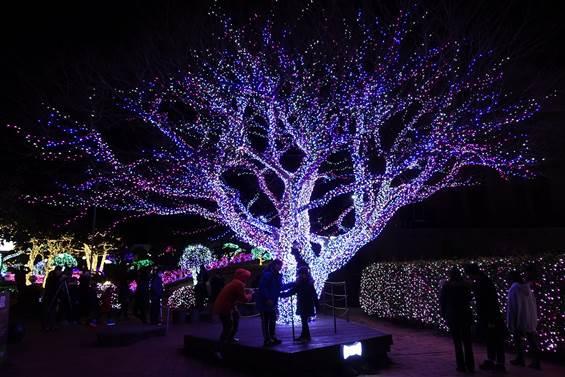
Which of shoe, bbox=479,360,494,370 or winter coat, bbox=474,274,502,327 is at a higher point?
winter coat, bbox=474,274,502,327

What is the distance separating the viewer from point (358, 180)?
41.1ft

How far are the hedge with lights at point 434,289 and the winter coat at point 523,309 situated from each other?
644mm

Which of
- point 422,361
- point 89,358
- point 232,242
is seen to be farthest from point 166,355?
point 232,242

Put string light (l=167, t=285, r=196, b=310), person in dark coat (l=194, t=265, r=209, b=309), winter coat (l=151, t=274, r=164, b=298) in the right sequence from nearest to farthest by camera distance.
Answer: winter coat (l=151, t=274, r=164, b=298)
person in dark coat (l=194, t=265, r=209, b=309)
string light (l=167, t=285, r=196, b=310)

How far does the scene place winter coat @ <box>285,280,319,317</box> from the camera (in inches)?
333

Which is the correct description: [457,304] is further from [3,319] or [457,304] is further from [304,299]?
[3,319]

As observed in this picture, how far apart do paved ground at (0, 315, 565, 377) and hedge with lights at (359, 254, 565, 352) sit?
0.51 m

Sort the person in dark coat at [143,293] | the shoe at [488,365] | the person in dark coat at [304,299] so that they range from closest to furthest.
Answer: the shoe at [488,365] < the person in dark coat at [304,299] < the person in dark coat at [143,293]

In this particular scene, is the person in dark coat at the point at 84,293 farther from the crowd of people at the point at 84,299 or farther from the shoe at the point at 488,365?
the shoe at the point at 488,365

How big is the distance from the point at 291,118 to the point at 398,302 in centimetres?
584

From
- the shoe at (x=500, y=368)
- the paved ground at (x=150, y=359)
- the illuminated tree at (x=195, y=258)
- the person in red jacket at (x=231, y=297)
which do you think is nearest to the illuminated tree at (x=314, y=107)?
the paved ground at (x=150, y=359)

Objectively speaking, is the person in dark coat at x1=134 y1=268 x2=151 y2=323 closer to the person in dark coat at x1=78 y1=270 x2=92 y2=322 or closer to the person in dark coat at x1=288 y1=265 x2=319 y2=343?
the person in dark coat at x1=78 y1=270 x2=92 y2=322

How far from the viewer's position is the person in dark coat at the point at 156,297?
13914mm

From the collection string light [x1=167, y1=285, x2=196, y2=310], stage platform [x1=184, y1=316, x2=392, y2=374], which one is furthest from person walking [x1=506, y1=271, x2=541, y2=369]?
string light [x1=167, y1=285, x2=196, y2=310]
